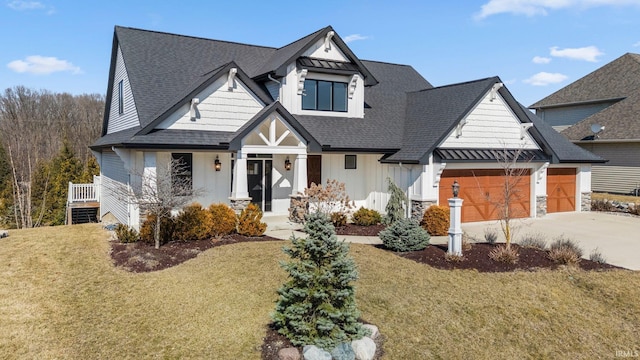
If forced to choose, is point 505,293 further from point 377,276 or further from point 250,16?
point 250,16

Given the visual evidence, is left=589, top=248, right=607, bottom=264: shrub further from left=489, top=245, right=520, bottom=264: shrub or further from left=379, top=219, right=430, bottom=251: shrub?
left=379, top=219, right=430, bottom=251: shrub

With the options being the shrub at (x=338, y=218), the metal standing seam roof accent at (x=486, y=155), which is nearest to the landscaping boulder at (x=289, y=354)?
the shrub at (x=338, y=218)

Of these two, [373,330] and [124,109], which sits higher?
[124,109]

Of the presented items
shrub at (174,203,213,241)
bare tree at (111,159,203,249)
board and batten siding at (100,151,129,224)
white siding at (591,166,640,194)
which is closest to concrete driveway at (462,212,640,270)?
white siding at (591,166,640,194)

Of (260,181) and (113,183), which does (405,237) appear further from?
(113,183)

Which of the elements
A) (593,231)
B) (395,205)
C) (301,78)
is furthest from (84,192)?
(593,231)

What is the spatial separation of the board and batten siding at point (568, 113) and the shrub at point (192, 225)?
3014 centimetres

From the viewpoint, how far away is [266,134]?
15875 millimetres

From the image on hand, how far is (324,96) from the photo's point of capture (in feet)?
59.9

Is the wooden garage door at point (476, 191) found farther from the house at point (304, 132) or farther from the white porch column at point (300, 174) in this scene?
the white porch column at point (300, 174)

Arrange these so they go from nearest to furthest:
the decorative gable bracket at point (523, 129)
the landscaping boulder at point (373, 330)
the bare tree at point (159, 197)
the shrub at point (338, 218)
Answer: the landscaping boulder at point (373, 330) < the bare tree at point (159, 197) < the shrub at point (338, 218) < the decorative gable bracket at point (523, 129)

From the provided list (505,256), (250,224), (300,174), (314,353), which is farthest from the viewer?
(300,174)

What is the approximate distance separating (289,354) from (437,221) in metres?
9.70

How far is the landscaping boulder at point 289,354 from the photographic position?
6.04 m
